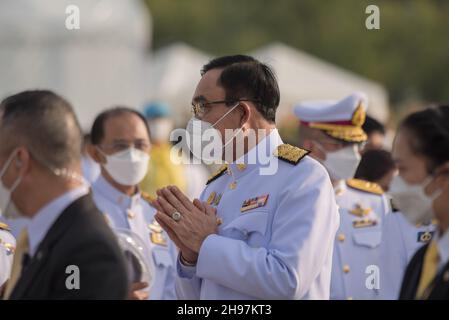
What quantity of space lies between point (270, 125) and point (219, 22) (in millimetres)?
43810

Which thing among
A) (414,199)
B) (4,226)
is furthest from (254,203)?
(4,226)

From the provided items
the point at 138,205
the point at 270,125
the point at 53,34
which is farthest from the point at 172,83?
the point at 270,125

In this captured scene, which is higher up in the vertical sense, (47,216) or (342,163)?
(47,216)

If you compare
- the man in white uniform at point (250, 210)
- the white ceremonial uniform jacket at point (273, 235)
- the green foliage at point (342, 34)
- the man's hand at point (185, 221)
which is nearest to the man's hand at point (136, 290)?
the man in white uniform at point (250, 210)

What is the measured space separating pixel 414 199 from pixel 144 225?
9.26 ft

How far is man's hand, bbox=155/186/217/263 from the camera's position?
15.4 feet

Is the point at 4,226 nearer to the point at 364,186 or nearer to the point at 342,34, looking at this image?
the point at 364,186

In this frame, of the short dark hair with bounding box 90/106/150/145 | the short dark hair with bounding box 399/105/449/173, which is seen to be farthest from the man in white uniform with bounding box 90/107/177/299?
the short dark hair with bounding box 399/105/449/173

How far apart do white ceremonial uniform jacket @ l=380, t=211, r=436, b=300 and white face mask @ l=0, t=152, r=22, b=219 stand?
9.13ft

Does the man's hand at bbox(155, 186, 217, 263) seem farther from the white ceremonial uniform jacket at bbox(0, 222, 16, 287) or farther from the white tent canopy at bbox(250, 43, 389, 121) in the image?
the white tent canopy at bbox(250, 43, 389, 121)

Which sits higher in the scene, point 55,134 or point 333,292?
point 55,134

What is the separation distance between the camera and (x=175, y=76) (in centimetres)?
2642
